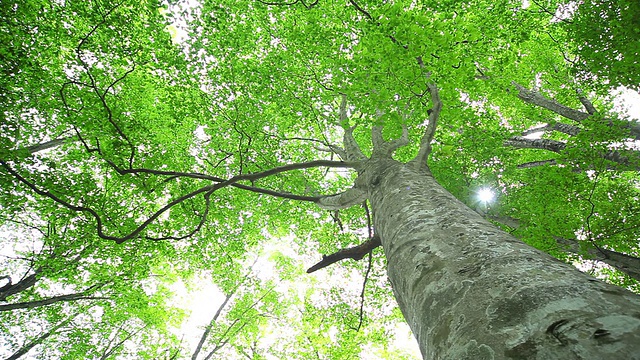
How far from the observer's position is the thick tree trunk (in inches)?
33.3

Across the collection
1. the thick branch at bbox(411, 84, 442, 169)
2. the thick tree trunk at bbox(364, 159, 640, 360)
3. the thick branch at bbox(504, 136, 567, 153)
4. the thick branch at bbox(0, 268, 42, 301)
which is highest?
the thick branch at bbox(504, 136, 567, 153)

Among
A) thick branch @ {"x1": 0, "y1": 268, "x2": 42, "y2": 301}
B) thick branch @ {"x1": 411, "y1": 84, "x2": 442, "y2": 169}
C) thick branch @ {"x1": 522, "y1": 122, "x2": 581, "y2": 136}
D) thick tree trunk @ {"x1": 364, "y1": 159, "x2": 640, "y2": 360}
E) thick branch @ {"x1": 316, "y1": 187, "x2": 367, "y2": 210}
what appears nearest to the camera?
thick tree trunk @ {"x1": 364, "y1": 159, "x2": 640, "y2": 360}

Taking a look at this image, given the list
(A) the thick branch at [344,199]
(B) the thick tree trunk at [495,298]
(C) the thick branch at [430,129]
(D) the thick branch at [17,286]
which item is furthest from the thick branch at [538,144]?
(D) the thick branch at [17,286]

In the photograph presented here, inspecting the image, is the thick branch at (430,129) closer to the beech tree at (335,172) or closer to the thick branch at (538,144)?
the beech tree at (335,172)

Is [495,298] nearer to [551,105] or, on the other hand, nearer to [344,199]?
[344,199]

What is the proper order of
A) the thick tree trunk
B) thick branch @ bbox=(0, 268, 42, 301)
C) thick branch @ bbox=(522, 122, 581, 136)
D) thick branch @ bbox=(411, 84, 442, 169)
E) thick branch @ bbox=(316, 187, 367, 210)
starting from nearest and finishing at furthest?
the thick tree trunk
thick branch @ bbox=(411, 84, 442, 169)
thick branch @ bbox=(316, 187, 367, 210)
thick branch @ bbox=(0, 268, 42, 301)
thick branch @ bbox=(522, 122, 581, 136)

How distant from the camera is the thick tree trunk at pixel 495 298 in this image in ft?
2.77

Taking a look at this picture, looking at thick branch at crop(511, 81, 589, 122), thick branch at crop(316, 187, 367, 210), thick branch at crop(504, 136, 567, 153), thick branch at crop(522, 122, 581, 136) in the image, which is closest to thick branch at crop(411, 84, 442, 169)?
thick branch at crop(316, 187, 367, 210)

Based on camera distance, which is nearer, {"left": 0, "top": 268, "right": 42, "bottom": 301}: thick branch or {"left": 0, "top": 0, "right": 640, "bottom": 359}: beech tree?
{"left": 0, "top": 0, "right": 640, "bottom": 359}: beech tree

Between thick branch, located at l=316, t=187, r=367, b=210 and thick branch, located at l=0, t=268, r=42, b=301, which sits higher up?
thick branch, located at l=0, t=268, r=42, b=301

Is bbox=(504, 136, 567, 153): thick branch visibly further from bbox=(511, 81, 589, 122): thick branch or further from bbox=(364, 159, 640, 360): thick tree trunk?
bbox=(364, 159, 640, 360): thick tree trunk

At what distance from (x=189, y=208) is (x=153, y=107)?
3.62 meters

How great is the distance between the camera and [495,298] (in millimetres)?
1170

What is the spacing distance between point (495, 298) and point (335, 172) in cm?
822
